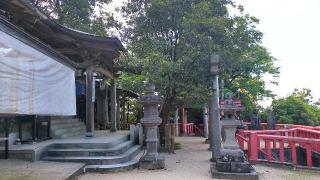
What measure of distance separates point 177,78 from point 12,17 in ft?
21.6

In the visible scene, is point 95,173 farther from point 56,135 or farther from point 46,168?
point 56,135

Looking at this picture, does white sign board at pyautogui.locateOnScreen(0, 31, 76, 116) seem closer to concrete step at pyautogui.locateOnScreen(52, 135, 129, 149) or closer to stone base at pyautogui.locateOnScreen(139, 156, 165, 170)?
concrete step at pyautogui.locateOnScreen(52, 135, 129, 149)

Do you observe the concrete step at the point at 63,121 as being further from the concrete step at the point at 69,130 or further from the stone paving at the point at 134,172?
the stone paving at the point at 134,172

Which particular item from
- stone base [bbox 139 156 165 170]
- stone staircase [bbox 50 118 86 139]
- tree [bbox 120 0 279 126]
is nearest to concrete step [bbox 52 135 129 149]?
stone base [bbox 139 156 165 170]

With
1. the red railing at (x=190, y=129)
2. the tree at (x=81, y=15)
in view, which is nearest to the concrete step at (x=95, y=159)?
the tree at (x=81, y=15)

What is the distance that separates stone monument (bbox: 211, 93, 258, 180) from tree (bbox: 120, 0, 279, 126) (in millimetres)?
3653

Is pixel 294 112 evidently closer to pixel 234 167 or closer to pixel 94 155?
pixel 234 167

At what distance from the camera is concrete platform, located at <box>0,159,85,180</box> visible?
8.05m

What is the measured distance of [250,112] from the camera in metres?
28.9

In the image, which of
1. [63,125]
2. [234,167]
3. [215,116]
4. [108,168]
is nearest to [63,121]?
[63,125]

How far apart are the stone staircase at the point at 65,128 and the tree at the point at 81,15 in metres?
6.17

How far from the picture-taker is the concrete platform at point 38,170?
8.05m

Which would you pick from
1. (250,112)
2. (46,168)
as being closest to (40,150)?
(46,168)

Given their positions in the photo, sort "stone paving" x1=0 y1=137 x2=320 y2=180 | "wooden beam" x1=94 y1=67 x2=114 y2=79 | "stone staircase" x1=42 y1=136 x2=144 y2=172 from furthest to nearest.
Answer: "wooden beam" x1=94 y1=67 x2=114 y2=79, "stone staircase" x1=42 y1=136 x2=144 y2=172, "stone paving" x1=0 y1=137 x2=320 y2=180
